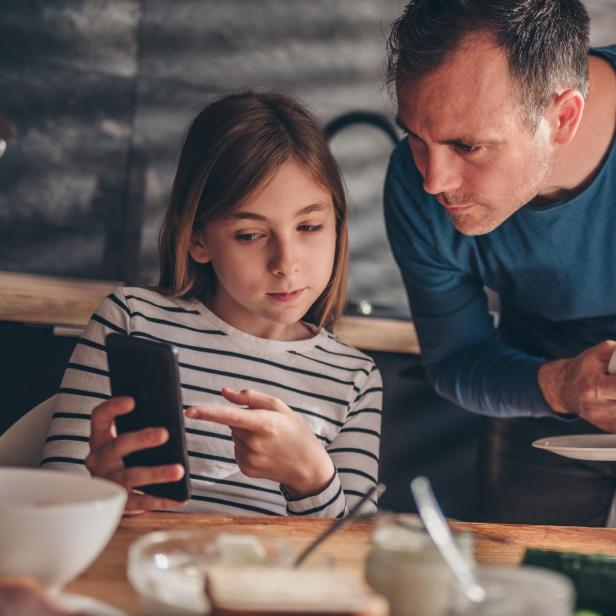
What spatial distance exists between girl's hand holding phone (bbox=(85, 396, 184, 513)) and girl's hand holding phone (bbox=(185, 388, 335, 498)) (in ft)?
0.21

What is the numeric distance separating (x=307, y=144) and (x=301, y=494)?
0.61 meters

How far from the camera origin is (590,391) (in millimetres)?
1545

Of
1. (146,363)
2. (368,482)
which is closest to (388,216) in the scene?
(368,482)

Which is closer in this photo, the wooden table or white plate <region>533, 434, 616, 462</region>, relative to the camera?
the wooden table

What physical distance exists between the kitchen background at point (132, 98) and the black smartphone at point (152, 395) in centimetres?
193

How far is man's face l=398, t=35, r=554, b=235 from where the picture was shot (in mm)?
1541

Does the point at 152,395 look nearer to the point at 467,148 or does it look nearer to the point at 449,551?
the point at 449,551

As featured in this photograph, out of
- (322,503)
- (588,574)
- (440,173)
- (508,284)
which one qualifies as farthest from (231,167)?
(588,574)

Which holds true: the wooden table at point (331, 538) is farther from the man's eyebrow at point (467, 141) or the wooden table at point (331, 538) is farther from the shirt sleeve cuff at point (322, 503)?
the man's eyebrow at point (467, 141)

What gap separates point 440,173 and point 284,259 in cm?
31

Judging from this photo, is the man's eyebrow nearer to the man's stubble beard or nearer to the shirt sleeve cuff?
the man's stubble beard

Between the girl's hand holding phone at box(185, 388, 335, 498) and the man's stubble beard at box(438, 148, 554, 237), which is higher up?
the man's stubble beard at box(438, 148, 554, 237)

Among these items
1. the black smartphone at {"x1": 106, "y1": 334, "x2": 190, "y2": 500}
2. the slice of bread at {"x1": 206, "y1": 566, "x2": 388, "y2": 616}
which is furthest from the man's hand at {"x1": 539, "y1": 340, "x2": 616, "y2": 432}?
the slice of bread at {"x1": 206, "y1": 566, "x2": 388, "y2": 616}

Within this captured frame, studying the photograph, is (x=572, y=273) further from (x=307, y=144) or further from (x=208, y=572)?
(x=208, y=572)
